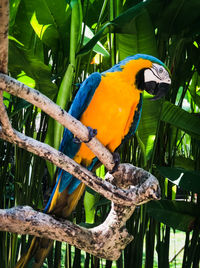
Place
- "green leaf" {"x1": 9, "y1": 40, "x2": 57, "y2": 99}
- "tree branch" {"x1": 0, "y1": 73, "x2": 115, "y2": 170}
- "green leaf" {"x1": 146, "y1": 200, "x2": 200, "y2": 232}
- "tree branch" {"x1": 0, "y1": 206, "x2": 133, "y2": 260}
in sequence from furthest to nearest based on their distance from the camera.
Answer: "green leaf" {"x1": 146, "y1": 200, "x2": 200, "y2": 232} → "green leaf" {"x1": 9, "y1": 40, "x2": 57, "y2": 99} → "tree branch" {"x1": 0, "y1": 206, "x2": 133, "y2": 260} → "tree branch" {"x1": 0, "y1": 73, "x2": 115, "y2": 170}

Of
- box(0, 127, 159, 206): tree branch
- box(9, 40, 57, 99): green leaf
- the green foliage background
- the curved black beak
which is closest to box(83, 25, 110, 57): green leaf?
the green foliage background

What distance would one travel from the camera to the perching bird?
2.92 ft

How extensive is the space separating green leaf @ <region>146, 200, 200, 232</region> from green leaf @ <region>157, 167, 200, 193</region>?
13cm

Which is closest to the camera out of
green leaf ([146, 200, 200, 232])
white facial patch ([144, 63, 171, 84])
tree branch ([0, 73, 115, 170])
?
tree branch ([0, 73, 115, 170])

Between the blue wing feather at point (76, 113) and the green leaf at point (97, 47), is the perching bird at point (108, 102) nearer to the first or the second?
the blue wing feather at point (76, 113)

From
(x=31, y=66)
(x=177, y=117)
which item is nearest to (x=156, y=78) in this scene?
(x=177, y=117)

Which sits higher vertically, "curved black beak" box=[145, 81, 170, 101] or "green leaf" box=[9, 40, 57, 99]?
"green leaf" box=[9, 40, 57, 99]

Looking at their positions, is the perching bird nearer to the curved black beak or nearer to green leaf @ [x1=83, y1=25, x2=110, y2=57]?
the curved black beak

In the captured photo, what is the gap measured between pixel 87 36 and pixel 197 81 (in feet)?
1.84

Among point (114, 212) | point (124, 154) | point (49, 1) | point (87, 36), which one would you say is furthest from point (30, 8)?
point (114, 212)

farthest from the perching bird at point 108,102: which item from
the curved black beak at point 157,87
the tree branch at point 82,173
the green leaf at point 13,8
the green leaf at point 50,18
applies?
the green leaf at point 13,8

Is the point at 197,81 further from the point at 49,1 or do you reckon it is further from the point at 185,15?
the point at 49,1

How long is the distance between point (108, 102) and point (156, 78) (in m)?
0.13

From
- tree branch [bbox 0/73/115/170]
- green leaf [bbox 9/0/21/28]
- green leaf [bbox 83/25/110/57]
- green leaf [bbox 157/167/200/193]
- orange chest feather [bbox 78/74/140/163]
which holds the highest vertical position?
green leaf [bbox 9/0/21/28]
